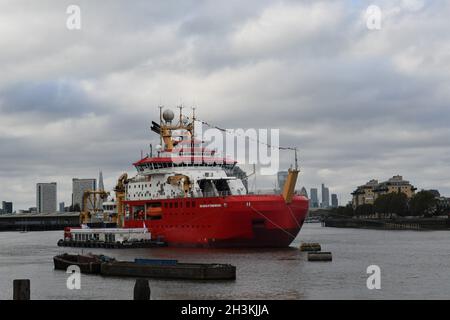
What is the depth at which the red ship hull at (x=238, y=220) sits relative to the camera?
7144 cm

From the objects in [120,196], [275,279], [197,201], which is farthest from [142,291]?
[120,196]

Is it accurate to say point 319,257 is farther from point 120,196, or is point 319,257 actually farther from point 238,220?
point 120,196

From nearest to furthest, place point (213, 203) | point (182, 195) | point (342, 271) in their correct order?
point (342, 271) → point (213, 203) → point (182, 195)

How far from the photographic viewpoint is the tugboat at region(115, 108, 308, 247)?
2835 inches

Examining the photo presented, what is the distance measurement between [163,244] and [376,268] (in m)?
31.0

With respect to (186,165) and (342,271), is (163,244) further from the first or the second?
(342,271)

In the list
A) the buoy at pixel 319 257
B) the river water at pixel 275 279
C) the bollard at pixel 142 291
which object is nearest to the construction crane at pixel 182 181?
the river water at pixel 275 279

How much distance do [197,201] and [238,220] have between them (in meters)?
5.64

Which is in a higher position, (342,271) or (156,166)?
(156,166)

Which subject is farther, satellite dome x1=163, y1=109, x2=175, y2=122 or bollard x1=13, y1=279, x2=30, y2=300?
satellite dome x1=163, y1=109, x2=175, y2=122

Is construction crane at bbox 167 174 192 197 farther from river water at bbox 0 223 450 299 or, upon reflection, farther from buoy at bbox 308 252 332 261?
buoy at bbox 308 252 332 261

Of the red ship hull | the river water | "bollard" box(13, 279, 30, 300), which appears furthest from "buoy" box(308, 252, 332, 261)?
"bollard" box(13, 279, 30, 300)

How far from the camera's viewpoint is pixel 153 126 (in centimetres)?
9481
